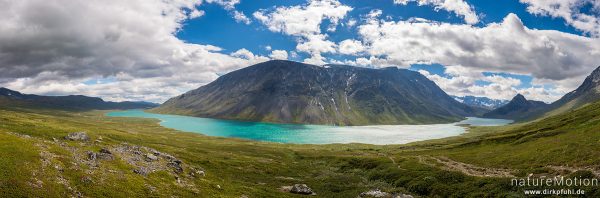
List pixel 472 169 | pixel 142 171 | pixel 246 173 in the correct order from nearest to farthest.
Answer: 1. pixel 142 171
2. pixel 472 169
3. pixel 246 173

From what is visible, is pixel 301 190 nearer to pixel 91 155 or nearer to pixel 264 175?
pixel 264 175

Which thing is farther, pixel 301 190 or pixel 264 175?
pixel 264 175

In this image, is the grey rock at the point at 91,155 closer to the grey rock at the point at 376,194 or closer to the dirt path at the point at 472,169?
the grey rock at the point at 376,194

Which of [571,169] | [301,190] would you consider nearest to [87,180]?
[301,190]

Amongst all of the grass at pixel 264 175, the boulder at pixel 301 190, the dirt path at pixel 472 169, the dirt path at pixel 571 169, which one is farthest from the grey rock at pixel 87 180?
the dirt path at pixel 571 169

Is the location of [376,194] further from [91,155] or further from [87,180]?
[91,155]

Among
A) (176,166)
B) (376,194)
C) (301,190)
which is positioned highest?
(176,166)

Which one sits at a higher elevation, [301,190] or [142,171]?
[142,171]

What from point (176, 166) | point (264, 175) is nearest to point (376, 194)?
point (264, 175)

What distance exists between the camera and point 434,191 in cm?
7400

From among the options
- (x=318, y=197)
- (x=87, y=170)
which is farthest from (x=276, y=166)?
(x=87, y=170)

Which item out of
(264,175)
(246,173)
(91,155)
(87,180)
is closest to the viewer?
(87,180)

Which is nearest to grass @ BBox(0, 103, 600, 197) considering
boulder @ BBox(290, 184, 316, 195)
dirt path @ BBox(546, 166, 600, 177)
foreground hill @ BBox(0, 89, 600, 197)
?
foreground hill @ BBox(0, 89, 600, 197)

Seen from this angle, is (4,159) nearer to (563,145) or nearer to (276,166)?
(276,166)
